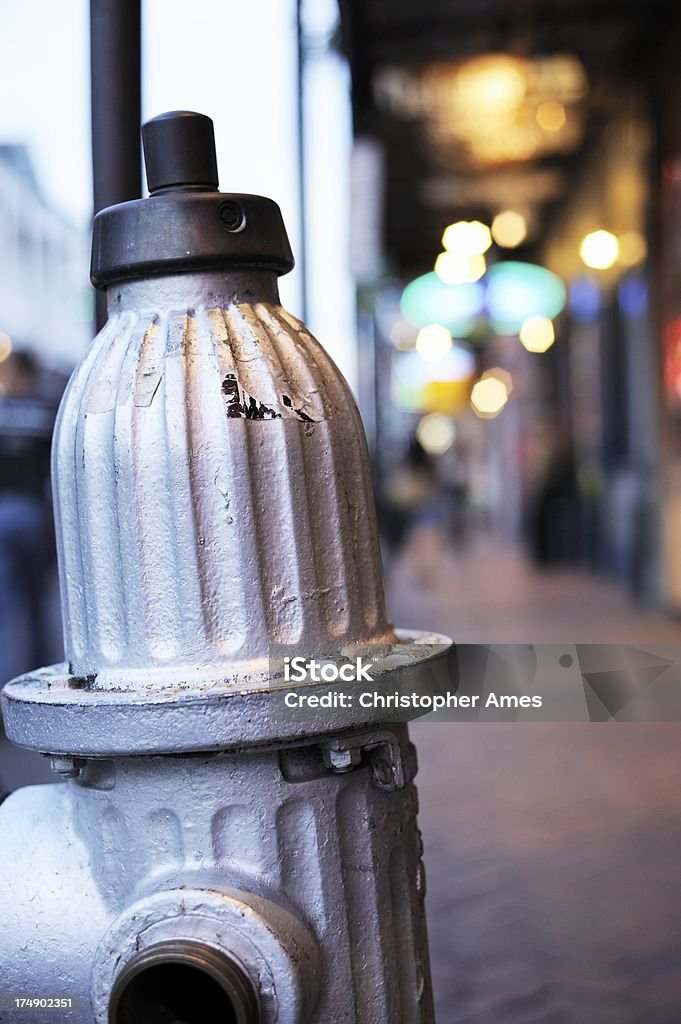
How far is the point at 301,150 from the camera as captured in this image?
22.5 feet

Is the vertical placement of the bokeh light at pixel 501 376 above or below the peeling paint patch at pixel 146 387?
above

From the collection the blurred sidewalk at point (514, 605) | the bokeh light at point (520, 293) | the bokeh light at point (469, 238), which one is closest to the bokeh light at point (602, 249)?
the bokeh light at point (469, 238)

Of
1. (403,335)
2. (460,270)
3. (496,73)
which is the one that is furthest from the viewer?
(403,335)

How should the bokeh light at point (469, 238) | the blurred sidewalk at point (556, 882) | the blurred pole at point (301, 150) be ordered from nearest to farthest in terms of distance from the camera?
the blurred sidewalk at point (556, 882), the blurred pole at point (301, 150), the bokeh light at point (469, 238)

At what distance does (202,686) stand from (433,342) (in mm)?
21111

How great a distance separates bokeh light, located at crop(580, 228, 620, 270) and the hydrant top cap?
10068 mm

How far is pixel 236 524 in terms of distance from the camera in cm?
147

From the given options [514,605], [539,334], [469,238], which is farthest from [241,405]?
[539,334]

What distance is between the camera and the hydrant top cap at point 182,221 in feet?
5.04

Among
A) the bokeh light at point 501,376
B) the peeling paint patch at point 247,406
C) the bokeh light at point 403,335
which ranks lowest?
the peeling paint patch at point 247,406

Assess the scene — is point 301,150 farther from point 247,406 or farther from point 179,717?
point 179,717

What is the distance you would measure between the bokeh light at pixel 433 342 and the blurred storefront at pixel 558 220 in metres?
1.71

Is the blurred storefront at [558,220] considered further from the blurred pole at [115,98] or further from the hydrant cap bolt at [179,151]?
the hydrant cap bolt at [179,151]

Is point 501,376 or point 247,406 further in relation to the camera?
point 501,376
